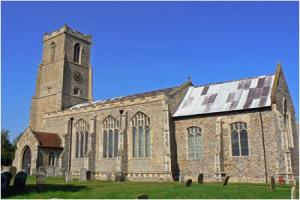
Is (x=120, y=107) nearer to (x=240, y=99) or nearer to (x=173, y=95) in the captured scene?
(x=173, y=95)

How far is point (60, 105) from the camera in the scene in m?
42.4

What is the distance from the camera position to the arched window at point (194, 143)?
27.9m

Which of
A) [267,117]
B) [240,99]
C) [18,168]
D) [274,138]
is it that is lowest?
[18,168]

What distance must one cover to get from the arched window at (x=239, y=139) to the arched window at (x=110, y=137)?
11.9 m

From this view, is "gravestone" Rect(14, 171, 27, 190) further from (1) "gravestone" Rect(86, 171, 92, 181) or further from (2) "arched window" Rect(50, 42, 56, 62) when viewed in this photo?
(2) "arched window" Rect(50, 42, 56, 62)

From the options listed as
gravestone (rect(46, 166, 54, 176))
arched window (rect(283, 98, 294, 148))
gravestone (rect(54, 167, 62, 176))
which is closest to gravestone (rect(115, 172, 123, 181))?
gravestone (rect(54, 167, 62, 176))

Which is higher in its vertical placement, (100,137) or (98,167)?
(100,137)

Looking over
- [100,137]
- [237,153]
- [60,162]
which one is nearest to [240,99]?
[237,153]

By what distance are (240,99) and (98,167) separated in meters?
16.0

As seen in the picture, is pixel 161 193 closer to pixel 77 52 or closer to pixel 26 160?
pixel 26 160

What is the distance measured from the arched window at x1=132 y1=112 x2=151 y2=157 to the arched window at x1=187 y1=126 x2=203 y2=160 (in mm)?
3948

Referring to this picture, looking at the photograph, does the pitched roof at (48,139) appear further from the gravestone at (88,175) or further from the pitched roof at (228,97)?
the pitched roof at (228,97)

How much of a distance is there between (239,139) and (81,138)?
1813 centimetres

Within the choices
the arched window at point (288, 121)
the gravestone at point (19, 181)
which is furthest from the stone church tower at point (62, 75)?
the arched window at point (288, 121)
